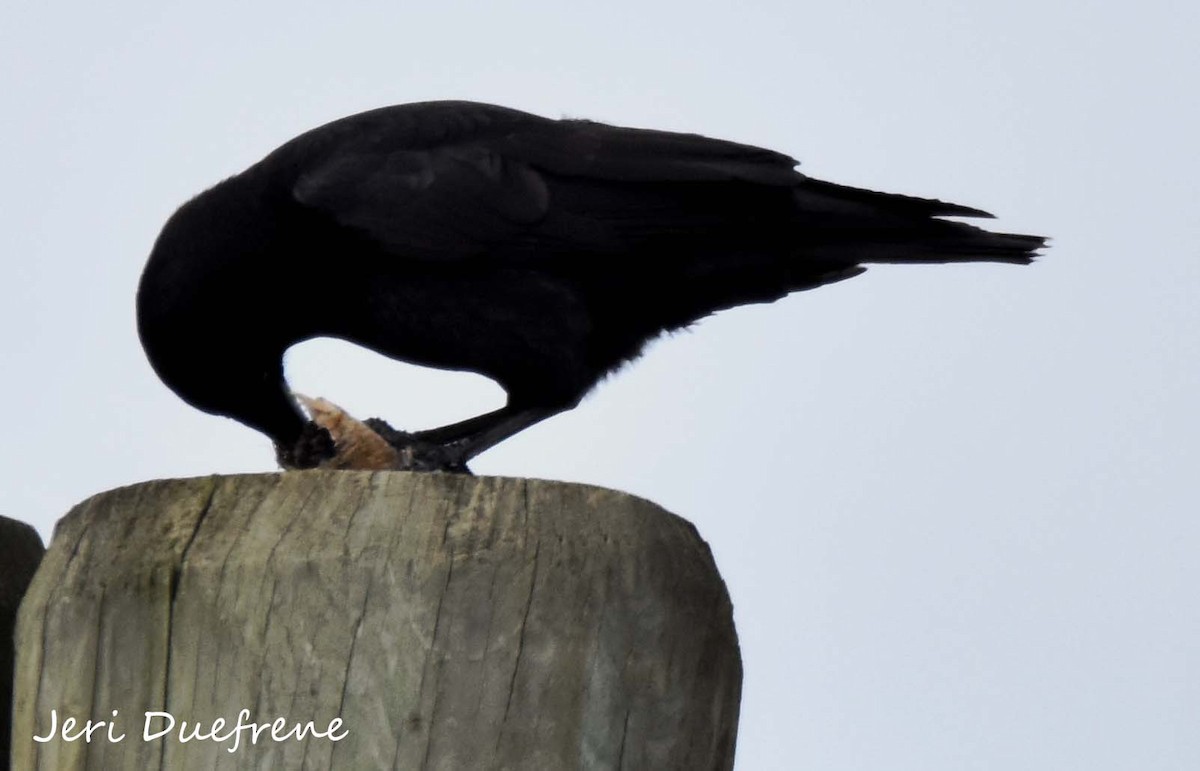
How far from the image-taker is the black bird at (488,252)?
189 inches

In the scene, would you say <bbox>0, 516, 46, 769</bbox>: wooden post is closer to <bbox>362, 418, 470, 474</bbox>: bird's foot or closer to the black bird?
<bbox>362, 418, 470, 474</bbox>: bird's foot

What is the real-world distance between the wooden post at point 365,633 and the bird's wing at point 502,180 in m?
2.40

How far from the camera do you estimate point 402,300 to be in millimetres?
4863

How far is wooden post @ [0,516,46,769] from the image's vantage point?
9.66 feet

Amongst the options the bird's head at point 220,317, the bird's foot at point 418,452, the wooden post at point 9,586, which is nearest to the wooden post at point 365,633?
the wooden post at point 9,586

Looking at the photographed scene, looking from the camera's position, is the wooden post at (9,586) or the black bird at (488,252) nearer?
the wooden post at (9,586)

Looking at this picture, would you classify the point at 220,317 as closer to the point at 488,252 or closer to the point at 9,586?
the point at 488,252

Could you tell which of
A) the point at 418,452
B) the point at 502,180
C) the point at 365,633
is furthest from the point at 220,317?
the point at 365,633

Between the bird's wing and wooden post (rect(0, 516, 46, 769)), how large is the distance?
2040mm

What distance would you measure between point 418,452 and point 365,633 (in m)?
2.29

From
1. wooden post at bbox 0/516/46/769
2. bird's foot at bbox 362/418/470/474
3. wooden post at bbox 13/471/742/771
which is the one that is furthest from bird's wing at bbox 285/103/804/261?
wooden post at bbox 13/471/742/771

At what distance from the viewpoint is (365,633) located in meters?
2.32

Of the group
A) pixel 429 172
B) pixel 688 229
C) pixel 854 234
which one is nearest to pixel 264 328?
pixel 429 172

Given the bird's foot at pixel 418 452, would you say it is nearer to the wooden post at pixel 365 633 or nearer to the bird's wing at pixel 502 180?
the bird's wing at pixel 502 180
